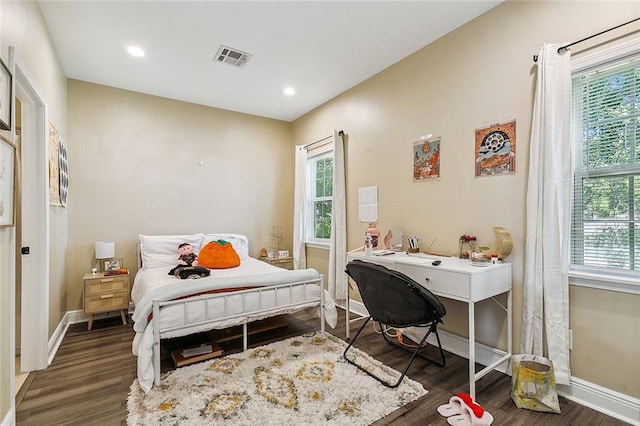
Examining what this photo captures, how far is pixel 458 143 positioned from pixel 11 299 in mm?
3286

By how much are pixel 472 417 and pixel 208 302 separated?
1926 millimetres

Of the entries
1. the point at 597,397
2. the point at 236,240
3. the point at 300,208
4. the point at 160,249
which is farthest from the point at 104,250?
the point at 597,397

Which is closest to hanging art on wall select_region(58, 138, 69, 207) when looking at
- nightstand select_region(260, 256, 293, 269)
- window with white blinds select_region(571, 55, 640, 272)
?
nightstand select_region(260, 256, 293, 269)

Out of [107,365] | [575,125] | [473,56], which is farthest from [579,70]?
[107,365]

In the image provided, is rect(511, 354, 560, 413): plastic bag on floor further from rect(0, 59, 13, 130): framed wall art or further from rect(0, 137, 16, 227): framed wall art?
rect(0, 59, 13, 130): framed wall art

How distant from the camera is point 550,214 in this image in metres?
2.02

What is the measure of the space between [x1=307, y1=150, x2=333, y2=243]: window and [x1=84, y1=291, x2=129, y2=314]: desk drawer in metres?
2.48

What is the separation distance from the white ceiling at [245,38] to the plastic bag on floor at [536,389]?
266cm

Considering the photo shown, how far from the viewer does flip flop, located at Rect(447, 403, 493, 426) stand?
1.69 metres

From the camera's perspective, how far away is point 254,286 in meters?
2.68

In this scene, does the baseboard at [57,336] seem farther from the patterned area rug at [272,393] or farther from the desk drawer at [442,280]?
the desk drawer at [442,280]

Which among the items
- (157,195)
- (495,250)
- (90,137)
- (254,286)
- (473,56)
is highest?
(473,56)

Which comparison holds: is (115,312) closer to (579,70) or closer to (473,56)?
(473,56)

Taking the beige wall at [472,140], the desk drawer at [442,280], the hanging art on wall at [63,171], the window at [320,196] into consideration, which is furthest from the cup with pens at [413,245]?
the hanging art on wall at [63,171]
